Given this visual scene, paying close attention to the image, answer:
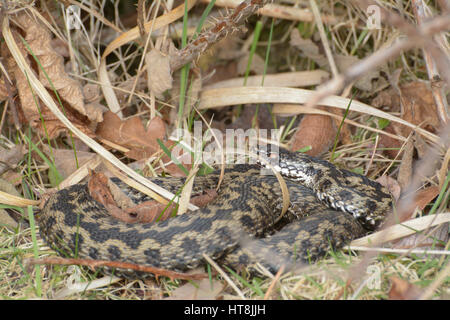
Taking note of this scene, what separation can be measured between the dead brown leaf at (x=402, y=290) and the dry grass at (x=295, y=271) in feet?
0.14

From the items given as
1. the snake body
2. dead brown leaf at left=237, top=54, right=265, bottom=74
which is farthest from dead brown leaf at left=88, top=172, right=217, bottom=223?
dead brown leaf at left=237, top=54, right=265, bottom=74

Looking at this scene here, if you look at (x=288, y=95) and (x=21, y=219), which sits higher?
(x=288, y=95)

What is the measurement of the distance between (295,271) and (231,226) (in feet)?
1.96

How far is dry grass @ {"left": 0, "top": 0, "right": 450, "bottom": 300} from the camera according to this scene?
3.05 m

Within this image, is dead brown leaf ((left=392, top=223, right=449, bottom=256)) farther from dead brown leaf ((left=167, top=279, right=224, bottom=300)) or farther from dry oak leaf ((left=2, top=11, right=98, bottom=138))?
dry oak leaf ((left=2, top=11, right=98, bottom=138))

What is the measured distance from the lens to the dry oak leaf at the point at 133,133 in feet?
15.5

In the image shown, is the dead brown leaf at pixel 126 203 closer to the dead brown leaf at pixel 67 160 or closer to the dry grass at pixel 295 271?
the dry grass at pixel 295 271

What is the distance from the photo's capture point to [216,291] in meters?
3.14

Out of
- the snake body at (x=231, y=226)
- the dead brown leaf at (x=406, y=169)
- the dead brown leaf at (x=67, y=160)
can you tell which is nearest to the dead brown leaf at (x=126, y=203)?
the snake body at (x=231, y=226)

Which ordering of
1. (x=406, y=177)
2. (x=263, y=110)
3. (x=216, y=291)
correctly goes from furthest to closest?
(x=263, y=110) → (x=406, y=177) → (x=216, y=291)

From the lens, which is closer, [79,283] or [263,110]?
[79,283]

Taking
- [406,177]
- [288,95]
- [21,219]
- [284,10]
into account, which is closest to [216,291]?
[21,219]
